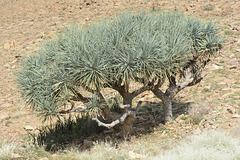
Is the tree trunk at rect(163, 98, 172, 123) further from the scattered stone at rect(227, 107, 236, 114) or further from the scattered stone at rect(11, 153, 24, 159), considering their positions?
the scattered stone at rect(11, 153, 24, 159)

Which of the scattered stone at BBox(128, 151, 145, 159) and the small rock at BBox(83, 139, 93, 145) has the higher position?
the scattered stone at BBox(128, 151, 145, 159)

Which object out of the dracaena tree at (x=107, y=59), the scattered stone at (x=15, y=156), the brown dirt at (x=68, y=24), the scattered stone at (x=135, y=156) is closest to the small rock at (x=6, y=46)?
the brown dirt at (x=68, y=24)

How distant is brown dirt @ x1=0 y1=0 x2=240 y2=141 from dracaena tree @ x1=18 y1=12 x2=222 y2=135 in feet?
3.71

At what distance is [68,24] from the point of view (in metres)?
19.8

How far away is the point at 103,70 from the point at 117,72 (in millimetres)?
416

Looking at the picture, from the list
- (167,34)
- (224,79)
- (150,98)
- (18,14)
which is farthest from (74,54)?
(18,14)

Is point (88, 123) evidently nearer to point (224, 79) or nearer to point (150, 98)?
point (150, 98)

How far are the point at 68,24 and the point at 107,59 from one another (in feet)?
46.1

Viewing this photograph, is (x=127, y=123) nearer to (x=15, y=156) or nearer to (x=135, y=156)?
(x=135, y=156)

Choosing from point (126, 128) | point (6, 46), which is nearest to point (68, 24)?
point (6, 46)

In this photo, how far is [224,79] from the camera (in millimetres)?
11367

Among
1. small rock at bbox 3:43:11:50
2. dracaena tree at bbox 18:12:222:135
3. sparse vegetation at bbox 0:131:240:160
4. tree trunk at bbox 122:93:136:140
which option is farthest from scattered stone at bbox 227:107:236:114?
small rock at bbox 3:43:11:50

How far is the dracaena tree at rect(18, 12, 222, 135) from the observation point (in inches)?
257

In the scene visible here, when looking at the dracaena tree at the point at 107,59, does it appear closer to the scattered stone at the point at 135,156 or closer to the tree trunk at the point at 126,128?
the tree trunk at the point at 126,128
